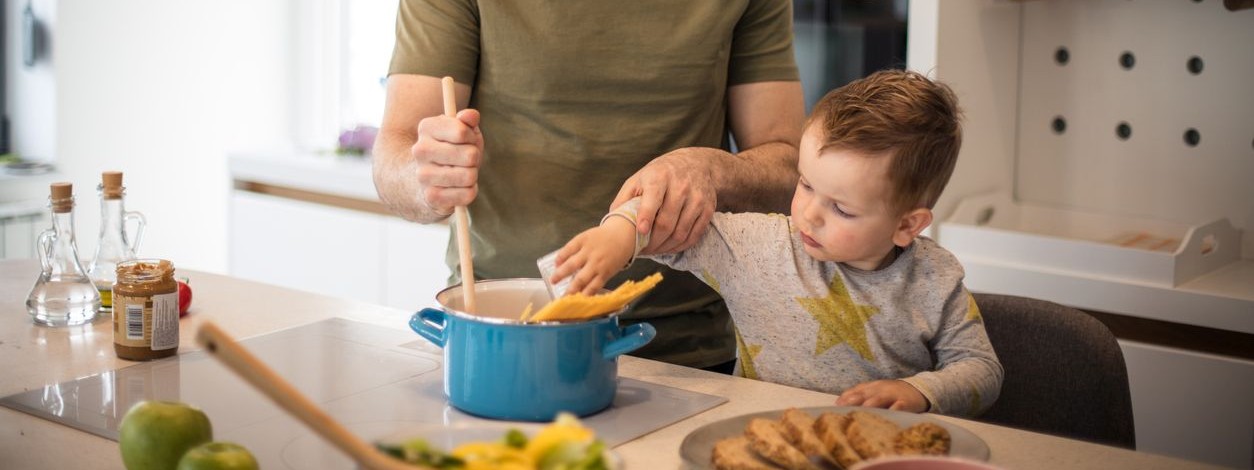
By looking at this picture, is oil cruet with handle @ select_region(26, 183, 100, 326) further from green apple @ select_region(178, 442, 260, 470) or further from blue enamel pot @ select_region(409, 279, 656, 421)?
green apple @ select_region(178, 442, 260, 470)

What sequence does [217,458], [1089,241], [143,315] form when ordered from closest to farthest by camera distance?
1. [217,458]
2. [143,315]
3. [1089,241]

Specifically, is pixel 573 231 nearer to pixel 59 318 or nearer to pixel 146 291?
pixel 146 291

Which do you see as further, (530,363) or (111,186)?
(111,186)

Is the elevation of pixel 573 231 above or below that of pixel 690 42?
below

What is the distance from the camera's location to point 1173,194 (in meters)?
2.42

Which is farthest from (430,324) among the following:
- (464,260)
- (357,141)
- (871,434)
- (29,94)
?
(29,94)

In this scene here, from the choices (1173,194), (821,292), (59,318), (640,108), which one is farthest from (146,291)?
(1173,194)

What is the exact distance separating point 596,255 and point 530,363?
0.58 feet

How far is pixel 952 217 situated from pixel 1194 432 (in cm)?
58

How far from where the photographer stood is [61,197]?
4.71 feet

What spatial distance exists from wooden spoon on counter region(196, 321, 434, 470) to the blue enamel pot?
15.7 inches

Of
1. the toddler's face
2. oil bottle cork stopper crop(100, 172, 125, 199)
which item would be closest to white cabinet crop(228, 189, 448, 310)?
oil bottle cork stopper crop(100, 172, 125, 199)

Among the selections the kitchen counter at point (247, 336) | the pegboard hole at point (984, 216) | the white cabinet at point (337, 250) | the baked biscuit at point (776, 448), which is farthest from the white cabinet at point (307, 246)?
the baked biscuit at point (776, 448)

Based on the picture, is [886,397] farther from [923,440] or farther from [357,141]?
[357,141]
